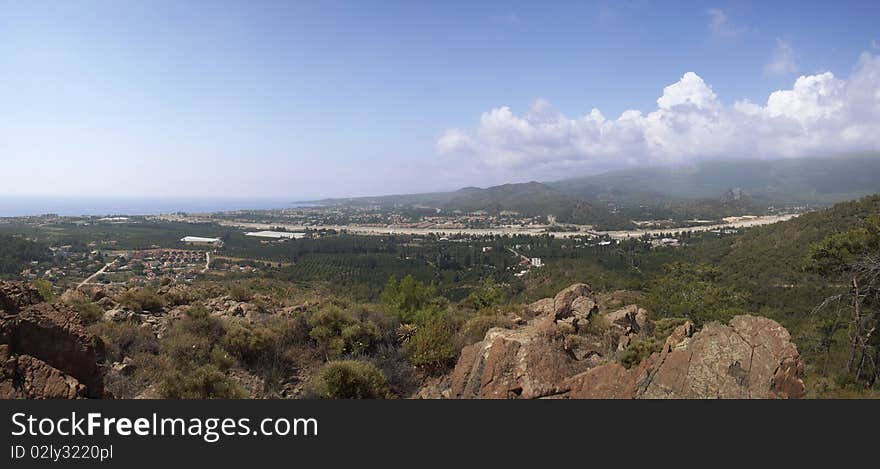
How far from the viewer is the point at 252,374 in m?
9.86

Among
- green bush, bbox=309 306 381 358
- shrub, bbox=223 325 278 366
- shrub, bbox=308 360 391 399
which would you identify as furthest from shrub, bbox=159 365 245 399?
green bush, bbox=309 306 381 358

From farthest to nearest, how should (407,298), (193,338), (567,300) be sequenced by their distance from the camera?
(567,300), (407,298), (193,338)

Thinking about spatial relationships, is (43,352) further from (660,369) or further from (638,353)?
(638,353)

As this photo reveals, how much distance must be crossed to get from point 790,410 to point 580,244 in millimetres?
101501

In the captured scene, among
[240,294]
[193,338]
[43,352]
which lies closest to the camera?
[43,352]

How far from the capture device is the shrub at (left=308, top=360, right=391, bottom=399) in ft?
25.3

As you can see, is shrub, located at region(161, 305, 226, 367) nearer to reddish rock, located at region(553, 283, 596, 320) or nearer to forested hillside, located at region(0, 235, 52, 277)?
reddish rock, located at region(553, 283, 596, 320)

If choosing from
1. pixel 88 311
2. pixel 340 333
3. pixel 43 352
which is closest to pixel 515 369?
pixel 340 333

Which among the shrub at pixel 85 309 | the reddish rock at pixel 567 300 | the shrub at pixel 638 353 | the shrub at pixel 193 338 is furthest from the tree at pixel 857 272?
the shrub at pixel 85 309

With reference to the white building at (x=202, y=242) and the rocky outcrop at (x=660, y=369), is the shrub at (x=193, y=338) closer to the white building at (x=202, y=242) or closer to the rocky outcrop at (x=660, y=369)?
the rocky outcrop at (x=660, y=369)

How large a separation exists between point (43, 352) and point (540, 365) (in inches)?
335

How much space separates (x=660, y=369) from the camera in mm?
7008

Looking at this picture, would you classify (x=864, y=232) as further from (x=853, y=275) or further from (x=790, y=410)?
(x=790, y=410)

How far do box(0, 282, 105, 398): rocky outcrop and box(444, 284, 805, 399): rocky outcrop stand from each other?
639 cm
